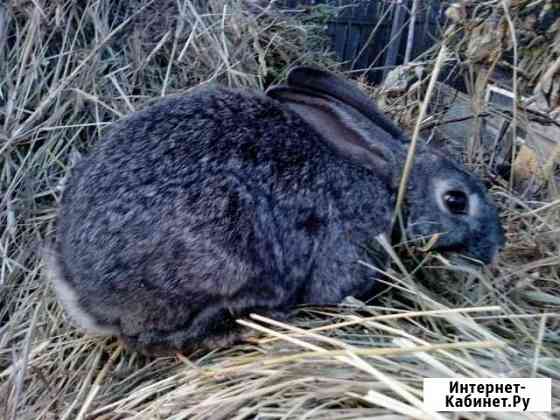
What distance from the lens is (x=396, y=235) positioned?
269 cm

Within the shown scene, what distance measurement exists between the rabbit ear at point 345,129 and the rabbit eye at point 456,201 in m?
0.24

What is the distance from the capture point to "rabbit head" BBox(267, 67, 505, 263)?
263 centimetres

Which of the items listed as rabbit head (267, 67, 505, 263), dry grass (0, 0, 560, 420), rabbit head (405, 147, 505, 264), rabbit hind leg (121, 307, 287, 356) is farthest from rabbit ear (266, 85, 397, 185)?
rabbit hind leg (121, 307, 287, 356)

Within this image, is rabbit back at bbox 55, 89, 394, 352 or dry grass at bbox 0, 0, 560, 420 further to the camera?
rabbit back at bbox 55, 89, 394, 352

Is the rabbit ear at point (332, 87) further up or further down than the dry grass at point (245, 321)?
further up

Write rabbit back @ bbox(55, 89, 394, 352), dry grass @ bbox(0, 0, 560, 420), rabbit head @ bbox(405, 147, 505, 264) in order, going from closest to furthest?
dry grass @ bbox(0, 0, 560, 420)
rabbit back @ bbox(55, 89, 394, 352)
rabbit head @ bbox(405, 147, 505, 264)

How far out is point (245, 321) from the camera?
7.06 feet

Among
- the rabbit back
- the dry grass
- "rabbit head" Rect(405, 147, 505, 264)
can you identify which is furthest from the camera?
"rabbit head" Rect(405, 147, 505, 264)

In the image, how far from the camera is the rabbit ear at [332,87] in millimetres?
2633

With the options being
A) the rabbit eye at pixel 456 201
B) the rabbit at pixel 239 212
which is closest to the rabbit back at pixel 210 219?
the rabbit at pixel 239 212

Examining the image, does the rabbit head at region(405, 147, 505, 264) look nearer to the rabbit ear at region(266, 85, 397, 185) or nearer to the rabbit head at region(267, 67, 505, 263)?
the rabbit head at region(267, 67, 505, 263)

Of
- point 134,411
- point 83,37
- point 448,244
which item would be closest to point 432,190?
point 448,244

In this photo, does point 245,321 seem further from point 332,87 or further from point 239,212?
point 332,87

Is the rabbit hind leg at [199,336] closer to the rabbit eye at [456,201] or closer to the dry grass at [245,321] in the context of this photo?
the dry grass at [245,321]
